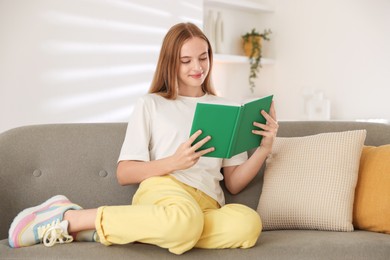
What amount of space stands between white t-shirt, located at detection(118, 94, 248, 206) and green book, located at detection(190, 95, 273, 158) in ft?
0.68

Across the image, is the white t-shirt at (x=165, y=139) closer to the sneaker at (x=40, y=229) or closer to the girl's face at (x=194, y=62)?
the girl's face at (x=194, y=62)

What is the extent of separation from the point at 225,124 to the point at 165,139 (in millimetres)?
341

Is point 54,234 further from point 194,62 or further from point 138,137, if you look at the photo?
point 194,62

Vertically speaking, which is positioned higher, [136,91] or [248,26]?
[248,26]

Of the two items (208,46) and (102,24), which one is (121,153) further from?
(102,24)

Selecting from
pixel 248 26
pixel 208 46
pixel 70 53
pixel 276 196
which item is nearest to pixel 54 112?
pixel 70 53

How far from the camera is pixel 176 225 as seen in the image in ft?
6.37

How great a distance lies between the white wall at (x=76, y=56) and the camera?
12.8 feet

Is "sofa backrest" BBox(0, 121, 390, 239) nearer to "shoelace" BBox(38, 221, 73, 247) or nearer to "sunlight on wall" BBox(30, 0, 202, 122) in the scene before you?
"shoelace" BBox(38, 221, 73, 247)

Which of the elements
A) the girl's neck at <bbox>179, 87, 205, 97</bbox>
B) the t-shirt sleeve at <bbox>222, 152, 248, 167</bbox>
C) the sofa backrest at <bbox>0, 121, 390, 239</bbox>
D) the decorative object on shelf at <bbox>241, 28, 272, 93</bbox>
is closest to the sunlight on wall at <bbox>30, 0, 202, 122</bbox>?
the decorative object on shelf at <bbox>241, 28, 272, 93</bbox>

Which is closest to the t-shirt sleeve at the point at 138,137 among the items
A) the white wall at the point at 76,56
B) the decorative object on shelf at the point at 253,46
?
the white wall at the point at 76,56

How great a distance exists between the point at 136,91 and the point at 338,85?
1.91m

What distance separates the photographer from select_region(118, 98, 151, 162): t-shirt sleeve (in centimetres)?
232

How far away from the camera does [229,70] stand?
5926 millimetres
